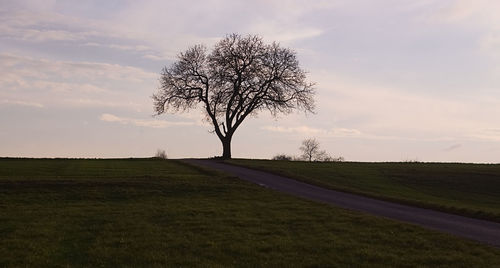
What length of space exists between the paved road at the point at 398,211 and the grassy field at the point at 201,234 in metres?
1.98

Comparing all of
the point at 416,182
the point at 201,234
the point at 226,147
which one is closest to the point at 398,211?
the point at 201,234

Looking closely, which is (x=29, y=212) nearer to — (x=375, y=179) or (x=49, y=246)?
(x=49, y=246)

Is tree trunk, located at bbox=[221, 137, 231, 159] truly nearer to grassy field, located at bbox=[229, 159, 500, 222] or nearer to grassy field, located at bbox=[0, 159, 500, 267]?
grassy field, located at bbox=[229, 159, 500, 222]

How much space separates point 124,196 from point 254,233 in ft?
39.2

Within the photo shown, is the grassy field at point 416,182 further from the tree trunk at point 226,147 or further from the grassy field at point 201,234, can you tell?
the tree trunk at point 226,147

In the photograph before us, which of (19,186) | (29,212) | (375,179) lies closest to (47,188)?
(19,186)

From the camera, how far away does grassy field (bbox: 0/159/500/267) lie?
13.8 m

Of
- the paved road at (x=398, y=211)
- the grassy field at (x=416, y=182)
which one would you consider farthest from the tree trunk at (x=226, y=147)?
the paved road at (x=398, y=211)

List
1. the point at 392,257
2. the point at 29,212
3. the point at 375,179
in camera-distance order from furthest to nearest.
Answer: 1. the point at 375,179
2. the point at 29,212
3. the point at 392,257

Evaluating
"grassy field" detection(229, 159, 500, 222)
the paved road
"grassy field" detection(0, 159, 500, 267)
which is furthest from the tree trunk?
"grassy field" detection(0, 159, 500, 267)

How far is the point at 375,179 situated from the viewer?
42.9 metres

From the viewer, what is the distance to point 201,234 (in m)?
17.2

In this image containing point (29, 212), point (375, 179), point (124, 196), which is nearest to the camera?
point (29, 212)

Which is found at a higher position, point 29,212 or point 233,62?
point 233,62
